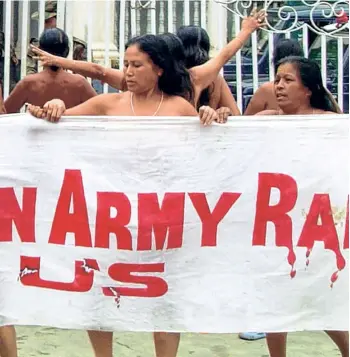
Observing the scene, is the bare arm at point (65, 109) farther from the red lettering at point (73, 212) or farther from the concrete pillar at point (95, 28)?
the concrete pillar at point (95, 28)

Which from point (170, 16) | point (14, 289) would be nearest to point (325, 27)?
point (170, 16)

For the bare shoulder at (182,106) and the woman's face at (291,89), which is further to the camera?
the woman's face at (291,89)

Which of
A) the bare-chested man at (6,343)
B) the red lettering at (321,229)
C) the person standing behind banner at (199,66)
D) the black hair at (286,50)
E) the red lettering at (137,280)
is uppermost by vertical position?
the black hair at (286,50)

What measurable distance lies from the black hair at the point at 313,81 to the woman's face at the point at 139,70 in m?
0.67

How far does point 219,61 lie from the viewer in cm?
440

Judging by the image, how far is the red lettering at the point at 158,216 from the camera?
3.66 m

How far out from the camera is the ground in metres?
4.61

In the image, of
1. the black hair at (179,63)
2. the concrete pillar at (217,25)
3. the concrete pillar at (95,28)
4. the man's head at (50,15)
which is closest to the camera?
the black hair at (179,63)

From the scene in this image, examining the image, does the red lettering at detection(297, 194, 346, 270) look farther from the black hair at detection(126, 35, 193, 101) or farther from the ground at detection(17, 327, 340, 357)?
the ground at detection(17, 327, 340, 357)

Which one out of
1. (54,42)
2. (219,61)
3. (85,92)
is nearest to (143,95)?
(219,61)

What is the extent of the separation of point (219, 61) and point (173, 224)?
1.09 metres

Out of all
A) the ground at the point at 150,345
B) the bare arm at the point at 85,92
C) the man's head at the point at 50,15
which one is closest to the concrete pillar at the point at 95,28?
the man's head at the point at 50,15

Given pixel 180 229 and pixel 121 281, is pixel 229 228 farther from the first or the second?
pixel 121 281

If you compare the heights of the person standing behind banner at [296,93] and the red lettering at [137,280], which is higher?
the person standing behind banner at [296,93]
